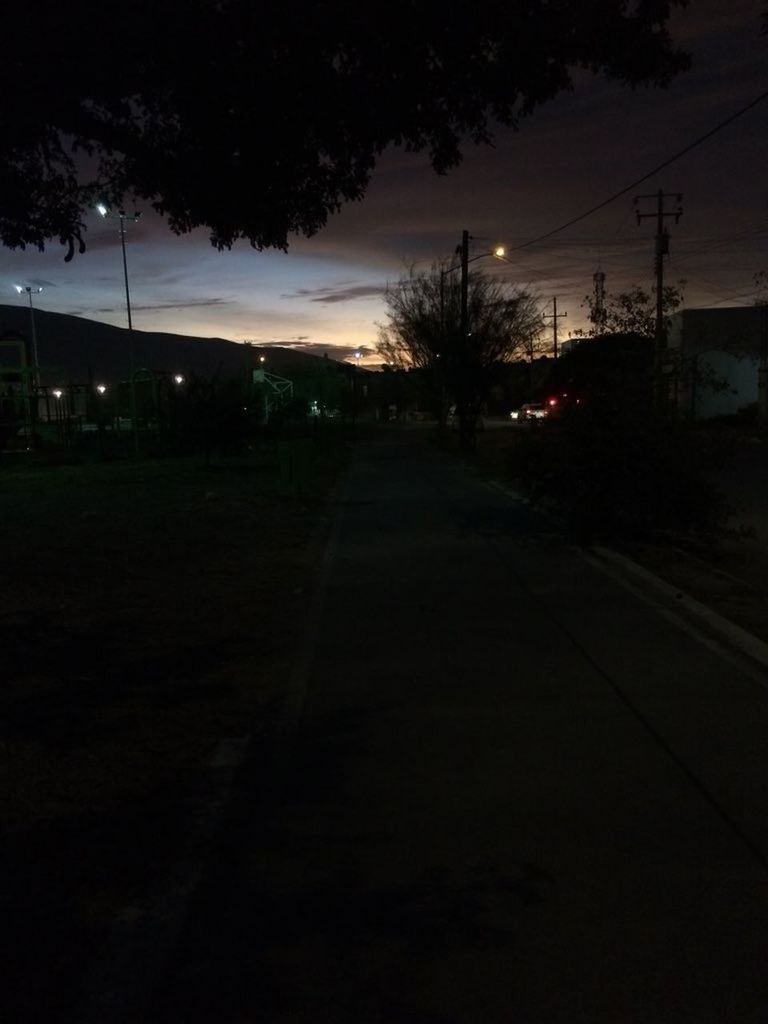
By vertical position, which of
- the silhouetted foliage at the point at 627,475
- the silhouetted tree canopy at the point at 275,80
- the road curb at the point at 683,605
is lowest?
the road curb at the point at 683,605

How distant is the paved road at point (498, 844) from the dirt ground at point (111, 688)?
1.35 ft

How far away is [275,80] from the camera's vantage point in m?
9.73

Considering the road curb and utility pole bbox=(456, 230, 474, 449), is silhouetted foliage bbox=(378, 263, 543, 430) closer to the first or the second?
utility pole bbox=(456, 230, 474, 449)

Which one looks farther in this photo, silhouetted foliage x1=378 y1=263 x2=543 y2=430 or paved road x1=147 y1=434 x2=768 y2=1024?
silhouetted foliage x1=378 y1=263 x2=543 y2=430

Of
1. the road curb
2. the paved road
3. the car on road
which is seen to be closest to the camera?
the paved road

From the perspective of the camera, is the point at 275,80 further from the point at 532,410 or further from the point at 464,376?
the point at 532,410

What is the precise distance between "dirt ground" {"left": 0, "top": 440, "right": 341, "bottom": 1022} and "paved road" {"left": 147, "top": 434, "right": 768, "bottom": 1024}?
41cm

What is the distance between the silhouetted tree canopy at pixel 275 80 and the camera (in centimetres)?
917

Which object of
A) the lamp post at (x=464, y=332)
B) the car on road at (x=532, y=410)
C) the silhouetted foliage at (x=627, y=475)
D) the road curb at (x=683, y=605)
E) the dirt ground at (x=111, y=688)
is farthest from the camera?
the lamp post at (x=464, y=332)

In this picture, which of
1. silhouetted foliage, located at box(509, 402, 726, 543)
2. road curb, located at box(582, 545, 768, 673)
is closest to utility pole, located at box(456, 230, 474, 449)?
silhouetted foliage, located at box(509, 402, 726, 543)

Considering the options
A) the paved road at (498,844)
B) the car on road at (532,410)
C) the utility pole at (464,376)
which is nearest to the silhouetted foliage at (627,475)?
the car on road at (532,410)

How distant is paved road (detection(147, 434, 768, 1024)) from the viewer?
3.71 meters

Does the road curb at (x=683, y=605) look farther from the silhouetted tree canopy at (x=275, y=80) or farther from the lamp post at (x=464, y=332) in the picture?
the lamp post at (x=464, y=332)

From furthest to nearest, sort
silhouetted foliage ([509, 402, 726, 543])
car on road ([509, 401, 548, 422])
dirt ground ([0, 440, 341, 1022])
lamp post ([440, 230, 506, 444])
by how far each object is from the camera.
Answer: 1. lamp post ([440, 230, 506, 444])
2. car on road ([509, 401, 548, 422])
3. silhouetted foliage ([509, 402, 726, 543])
4. dirt ground ([0, 440, 341, 1022])
